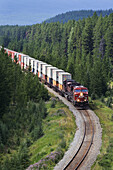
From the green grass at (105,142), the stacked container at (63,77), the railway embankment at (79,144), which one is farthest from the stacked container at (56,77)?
the railway embankment at (79,144)

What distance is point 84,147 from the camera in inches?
1036

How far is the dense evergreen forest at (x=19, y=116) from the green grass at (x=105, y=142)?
806cm

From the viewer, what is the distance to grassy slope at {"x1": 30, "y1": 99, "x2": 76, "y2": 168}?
2653 cm

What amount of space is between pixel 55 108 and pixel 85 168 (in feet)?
72.5

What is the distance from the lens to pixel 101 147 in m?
26.2

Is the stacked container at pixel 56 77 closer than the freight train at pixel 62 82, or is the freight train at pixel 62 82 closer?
the freight train at pixel 62 82

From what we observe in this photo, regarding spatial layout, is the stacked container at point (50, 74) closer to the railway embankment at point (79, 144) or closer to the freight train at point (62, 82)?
the freight train at point (62, 82)

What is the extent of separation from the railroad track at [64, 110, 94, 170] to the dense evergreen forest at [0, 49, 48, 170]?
5.58 meters

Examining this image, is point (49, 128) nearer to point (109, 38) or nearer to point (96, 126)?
point (96, 126)

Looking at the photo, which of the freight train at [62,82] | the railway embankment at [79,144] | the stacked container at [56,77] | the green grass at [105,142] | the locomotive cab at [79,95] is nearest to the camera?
the green grass at [105,142]

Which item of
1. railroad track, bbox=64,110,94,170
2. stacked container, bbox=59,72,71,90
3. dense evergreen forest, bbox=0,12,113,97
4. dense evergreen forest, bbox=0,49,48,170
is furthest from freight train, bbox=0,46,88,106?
dense evergreen forest, bbox=0,12,113,97

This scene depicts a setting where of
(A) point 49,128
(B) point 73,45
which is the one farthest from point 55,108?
(B) point 73,45

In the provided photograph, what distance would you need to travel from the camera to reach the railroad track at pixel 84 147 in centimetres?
2242

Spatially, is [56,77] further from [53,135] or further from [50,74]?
[53,135]
